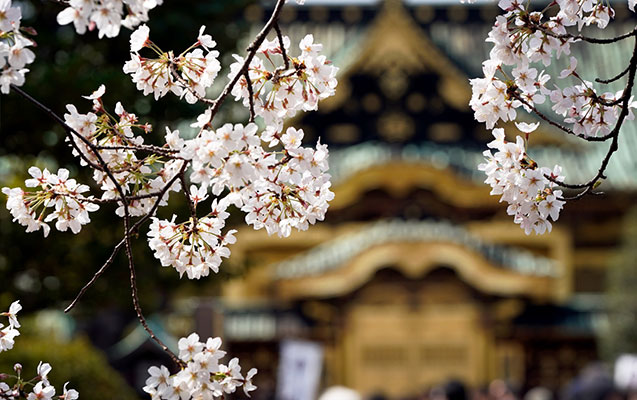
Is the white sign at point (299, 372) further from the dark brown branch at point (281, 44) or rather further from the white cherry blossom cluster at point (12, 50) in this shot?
the white cherry blossom cluster at point (12, 50)

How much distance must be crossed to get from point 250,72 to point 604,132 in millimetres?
911

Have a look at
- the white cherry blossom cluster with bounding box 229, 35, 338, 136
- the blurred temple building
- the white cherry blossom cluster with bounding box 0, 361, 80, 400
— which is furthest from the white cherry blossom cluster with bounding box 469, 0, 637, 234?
the blurred temple building

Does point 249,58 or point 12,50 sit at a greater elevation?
point 249,58

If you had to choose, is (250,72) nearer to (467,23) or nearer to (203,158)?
(203,158)

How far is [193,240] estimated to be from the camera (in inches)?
108

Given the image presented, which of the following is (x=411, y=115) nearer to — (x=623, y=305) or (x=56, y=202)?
(x=623, y=305)

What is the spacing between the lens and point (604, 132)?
2.81 meters

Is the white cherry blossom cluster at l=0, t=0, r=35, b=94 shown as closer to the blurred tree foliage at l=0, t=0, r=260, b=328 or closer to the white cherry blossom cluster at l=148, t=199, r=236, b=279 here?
the white cherry blossom cluster at l=148, t=199, r=236, b=279

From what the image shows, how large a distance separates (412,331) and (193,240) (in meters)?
13.1

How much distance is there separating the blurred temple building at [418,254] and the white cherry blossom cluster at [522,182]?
12036 millimetres

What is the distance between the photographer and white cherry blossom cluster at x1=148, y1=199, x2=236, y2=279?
2.73 meters

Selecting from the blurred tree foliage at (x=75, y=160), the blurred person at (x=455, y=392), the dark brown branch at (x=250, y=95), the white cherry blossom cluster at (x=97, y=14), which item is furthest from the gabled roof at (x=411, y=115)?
the white cherry blossom cluster at (x=97, y=14)

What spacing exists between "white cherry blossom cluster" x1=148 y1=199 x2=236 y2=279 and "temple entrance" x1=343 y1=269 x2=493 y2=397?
12.8 metres

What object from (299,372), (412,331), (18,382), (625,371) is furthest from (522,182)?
(412,331)
